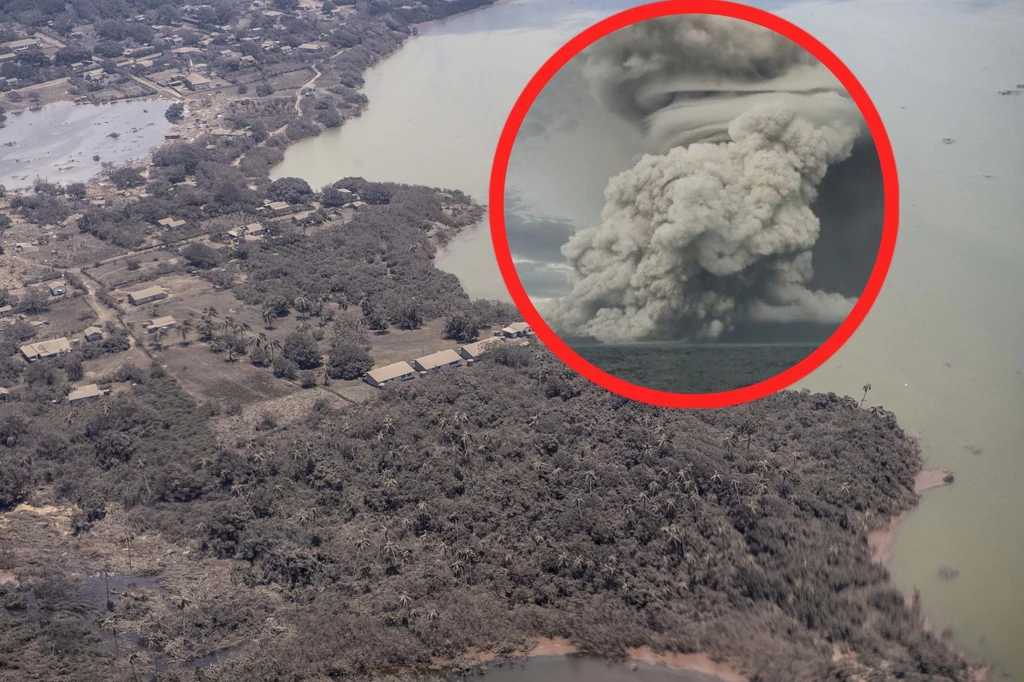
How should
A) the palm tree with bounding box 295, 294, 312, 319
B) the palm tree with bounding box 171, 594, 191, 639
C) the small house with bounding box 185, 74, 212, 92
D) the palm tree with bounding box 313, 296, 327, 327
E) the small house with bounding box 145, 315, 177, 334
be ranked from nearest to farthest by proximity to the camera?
1. the palm tree with bounding box 171, 594, 191, 639
2. the small house with bounding box 145, 315, 177, 334
3. the palm tree with bounding box 313, 296, 327, 327
4. the palm tree with bounding box 295, 294, 312, 319
5. the small house with bounding box 185, 74, 212, 92

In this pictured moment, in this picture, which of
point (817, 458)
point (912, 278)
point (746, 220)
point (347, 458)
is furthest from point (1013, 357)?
point (746, 220)

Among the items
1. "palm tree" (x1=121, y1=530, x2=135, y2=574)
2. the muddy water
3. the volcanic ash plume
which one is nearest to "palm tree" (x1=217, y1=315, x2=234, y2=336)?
"palm tree" (x1=121, y1=530, x2=135, y2=574)

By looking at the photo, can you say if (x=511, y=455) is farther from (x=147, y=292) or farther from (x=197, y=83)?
(x=197, y=83)

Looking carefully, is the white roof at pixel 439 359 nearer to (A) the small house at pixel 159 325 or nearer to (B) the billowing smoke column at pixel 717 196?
(A) the small house at pixel 159 325

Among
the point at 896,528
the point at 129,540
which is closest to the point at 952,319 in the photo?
the point at 896,528

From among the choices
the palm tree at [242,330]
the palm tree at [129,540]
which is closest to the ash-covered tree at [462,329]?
the palm tree at [242,330]

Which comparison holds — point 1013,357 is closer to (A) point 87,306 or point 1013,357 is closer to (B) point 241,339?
(B) point 241,339

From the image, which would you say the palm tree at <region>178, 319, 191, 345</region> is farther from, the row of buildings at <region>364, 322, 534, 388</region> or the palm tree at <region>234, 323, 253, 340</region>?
the row of buildings at <region>364, 322, 534, 388</region>
